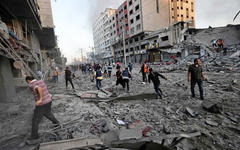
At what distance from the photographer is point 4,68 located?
6.58 metres

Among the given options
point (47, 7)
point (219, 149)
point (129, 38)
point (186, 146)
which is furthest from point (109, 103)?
point (129, 38)

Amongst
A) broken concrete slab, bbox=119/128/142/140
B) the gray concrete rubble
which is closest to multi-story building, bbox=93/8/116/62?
the gray concrete rubble

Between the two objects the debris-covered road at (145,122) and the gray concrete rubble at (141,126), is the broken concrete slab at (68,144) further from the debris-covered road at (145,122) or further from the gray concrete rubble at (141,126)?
the debris-covered road at (145,122)

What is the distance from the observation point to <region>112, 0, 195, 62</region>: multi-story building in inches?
1395

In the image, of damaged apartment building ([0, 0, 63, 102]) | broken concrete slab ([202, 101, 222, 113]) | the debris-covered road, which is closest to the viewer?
the debris-covered road

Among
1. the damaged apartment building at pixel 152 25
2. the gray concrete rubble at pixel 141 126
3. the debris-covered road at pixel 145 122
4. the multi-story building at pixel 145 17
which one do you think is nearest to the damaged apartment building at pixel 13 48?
the gray concrete rubble at pixel 141 126

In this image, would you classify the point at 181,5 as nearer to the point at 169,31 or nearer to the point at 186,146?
the point at 169,31

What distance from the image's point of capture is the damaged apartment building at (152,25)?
1106 inches

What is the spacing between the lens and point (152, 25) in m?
36.1

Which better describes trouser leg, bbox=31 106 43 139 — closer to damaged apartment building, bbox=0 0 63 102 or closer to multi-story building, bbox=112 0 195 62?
damaged apartment building, bbox=0 0 63 102

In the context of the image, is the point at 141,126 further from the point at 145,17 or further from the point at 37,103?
the point at 145,17

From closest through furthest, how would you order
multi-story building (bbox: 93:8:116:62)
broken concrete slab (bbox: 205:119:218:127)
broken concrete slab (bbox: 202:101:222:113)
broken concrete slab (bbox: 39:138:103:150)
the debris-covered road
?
broken concrete slab (bbox: 39:138:103:150) < the debris-covered road < broken concrete slab (bbox: 205:119:218:127) < broken concrete slab (bbox: 202:101:222:113) < multi-story building (bbox: 93:8:116:62)

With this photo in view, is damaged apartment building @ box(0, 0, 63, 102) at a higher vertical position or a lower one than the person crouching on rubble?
higher

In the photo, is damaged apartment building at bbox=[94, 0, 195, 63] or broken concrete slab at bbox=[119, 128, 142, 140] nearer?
broken concrete slab at bbox=[119, 128, 142, 140]
